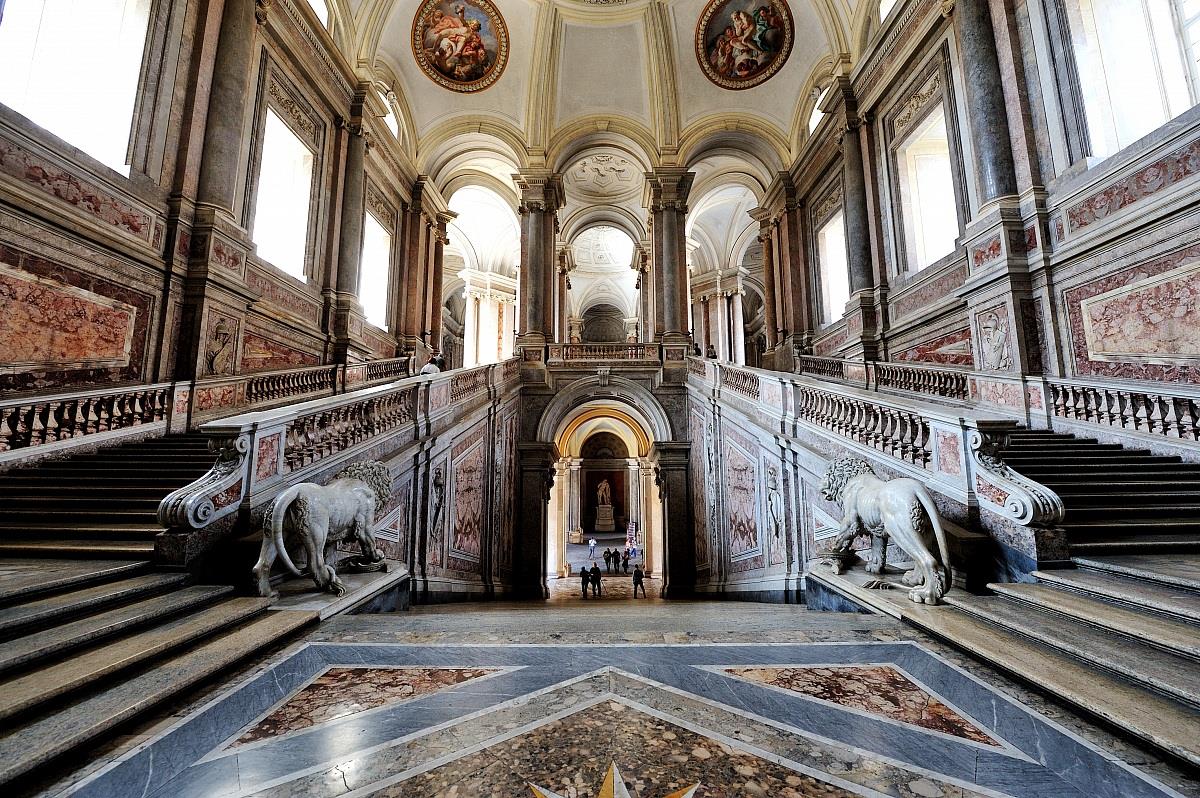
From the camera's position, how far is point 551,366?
11953mm

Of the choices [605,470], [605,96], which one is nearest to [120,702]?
[605,96]

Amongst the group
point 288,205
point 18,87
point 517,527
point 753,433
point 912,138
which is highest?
point 912,138

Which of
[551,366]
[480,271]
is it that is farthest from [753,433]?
[480,271]

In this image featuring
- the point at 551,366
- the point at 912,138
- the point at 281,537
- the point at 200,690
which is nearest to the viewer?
the point at 200,690

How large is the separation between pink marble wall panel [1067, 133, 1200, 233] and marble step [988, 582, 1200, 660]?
225 inches

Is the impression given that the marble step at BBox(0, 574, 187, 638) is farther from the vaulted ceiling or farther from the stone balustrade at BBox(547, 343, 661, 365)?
the vaulted ceiling

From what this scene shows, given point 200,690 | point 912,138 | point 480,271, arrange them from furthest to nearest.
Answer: point 480,271 → point 912,138 → point 200,690

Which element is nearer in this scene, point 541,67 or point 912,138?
point 912,138

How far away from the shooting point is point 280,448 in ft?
12.1

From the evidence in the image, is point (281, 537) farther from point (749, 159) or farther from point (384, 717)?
point (749, 159)

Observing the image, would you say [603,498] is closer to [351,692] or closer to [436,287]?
[436,287]

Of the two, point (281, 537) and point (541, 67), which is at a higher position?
point (541, 67)

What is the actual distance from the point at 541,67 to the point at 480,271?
909 cm

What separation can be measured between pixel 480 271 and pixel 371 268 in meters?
8.54
